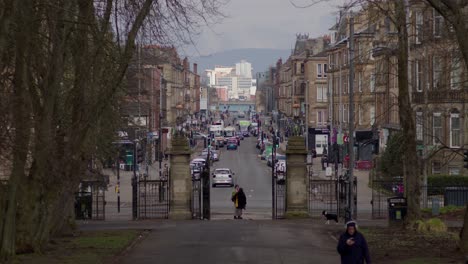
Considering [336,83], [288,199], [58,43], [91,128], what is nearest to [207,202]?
[288,199]

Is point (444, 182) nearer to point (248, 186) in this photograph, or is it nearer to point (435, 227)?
point (435, 227)

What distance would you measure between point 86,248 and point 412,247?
342 inches

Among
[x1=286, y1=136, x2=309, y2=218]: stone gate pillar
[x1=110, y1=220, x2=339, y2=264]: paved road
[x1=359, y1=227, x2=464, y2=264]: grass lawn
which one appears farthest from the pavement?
[x1=286, y1=136, x2=309, y2=218]: stone gate pillar

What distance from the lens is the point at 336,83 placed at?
280ft

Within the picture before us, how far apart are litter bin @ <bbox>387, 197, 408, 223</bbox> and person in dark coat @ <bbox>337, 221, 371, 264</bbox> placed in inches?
646

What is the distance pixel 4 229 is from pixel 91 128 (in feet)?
14.1

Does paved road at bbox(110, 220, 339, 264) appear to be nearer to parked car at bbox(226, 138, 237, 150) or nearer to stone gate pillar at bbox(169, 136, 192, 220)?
stone gate pillar at bbox(169, 136, 192, 220)

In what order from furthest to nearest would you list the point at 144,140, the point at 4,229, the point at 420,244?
the point at 144,140 → the point at 420,244 → the point at 4,229

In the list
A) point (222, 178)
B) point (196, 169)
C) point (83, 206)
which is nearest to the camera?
point (83, 206)

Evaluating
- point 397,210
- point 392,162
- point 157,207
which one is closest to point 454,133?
point 392,162

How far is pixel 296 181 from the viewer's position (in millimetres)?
37750

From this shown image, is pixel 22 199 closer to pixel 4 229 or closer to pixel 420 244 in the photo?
pixel 4 229

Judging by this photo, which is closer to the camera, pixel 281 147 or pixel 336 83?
pixel 336 83

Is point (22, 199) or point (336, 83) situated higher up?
point (336, 83)
